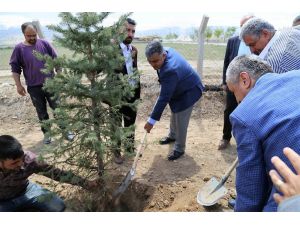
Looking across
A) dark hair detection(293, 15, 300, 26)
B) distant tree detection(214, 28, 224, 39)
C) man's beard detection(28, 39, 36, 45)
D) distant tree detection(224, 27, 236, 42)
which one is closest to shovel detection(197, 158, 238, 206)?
dark hair detection(293, 15, 300, 26)

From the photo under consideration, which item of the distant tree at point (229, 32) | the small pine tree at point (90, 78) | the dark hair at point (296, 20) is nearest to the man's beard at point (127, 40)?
the small pine tree at point (90, 78)

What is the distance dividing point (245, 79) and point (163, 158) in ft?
9.58

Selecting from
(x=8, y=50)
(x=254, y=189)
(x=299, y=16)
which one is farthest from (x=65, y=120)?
(x=8, y=50)

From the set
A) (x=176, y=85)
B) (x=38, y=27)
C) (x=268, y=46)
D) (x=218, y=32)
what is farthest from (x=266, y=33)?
(x=218, y=32)

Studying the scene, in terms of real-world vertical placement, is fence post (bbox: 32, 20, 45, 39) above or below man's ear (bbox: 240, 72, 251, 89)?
below

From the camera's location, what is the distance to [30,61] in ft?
16.5

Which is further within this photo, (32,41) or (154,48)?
(32,41)

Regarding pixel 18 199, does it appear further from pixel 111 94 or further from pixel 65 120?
pixel 111 94

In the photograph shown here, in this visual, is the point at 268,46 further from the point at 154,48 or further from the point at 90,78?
the point at 90,78

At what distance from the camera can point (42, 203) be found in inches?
144

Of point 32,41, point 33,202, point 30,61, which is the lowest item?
point 33,202

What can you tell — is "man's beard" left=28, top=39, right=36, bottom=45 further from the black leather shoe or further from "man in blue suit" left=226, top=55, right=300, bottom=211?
"man in blue suit" left=226, top=55, right=300, bottom=211

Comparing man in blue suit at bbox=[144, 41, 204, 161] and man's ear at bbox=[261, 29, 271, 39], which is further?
man in blue suit at bbox=[144, 41, 204, 161]

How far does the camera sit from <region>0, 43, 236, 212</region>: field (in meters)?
3.88
